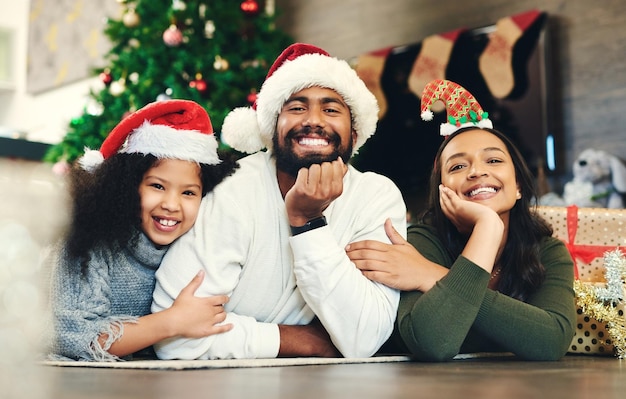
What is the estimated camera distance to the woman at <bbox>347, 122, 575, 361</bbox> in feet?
4.88

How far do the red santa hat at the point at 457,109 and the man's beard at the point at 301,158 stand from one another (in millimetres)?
341

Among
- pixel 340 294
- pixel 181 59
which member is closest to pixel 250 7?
pixel 181 59

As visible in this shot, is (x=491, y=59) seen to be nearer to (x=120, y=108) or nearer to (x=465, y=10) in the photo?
(x=465, y=10)

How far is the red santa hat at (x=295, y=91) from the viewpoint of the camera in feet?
5.57

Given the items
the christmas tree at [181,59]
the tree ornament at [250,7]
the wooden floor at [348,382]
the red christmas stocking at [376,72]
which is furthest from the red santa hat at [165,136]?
the red christmas stocking at [376,72]

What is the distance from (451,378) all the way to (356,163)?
10.2 feet

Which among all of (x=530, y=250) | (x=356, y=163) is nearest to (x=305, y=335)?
(x=530, y=250)

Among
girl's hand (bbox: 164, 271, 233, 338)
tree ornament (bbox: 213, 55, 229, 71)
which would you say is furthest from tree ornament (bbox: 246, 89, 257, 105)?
girl's hand (bbox: 164, 271, 233, 338)

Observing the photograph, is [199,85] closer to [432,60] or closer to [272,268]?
[432,60]

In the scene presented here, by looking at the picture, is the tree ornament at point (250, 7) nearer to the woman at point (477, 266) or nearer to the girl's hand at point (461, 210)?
the woman at point (477, 266)

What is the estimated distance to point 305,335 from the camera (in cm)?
157

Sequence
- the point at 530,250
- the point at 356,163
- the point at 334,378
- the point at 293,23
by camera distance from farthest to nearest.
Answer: the point at 293,23 < the point at 356,163 < the point at 530,250 < the point at 334,378

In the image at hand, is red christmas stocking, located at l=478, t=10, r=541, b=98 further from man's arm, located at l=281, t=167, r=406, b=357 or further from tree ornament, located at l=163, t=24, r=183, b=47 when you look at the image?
man's arm, located at l=281, t=167, r=406, b=357

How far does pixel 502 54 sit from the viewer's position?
11.9 ft
